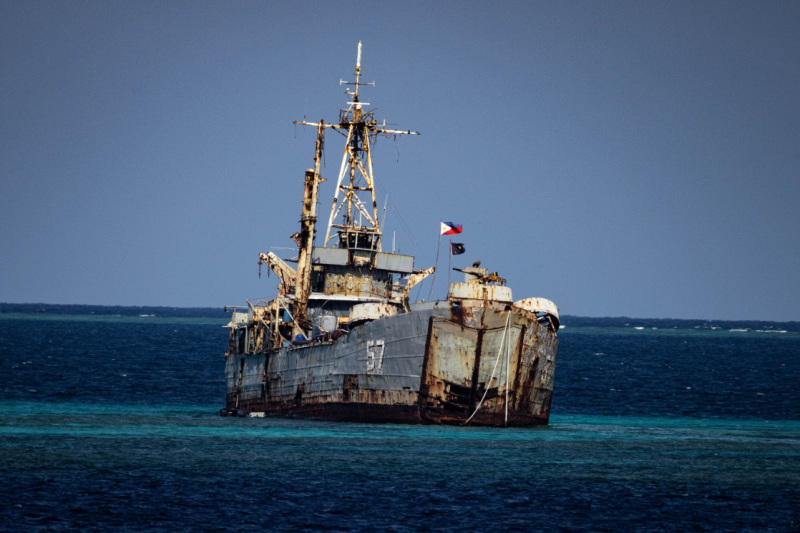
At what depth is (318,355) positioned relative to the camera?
42344 millimetres

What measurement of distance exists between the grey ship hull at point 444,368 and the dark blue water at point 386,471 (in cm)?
103

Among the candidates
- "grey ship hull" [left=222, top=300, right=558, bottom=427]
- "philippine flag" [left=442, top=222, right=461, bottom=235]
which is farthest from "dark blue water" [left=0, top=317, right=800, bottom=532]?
"philippine flag" [left=442, top=222, right=461, bottom=235]

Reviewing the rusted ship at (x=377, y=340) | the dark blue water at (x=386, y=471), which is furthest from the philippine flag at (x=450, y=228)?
the dark blue water at (x=386, y=471)

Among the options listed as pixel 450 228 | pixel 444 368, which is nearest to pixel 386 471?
pixel 444 368

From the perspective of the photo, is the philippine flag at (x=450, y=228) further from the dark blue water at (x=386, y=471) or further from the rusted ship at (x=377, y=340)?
the dark blue water at (x=386, y=471)

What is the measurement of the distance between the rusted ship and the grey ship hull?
1.6 inches

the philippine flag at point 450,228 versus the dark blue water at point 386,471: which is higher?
the philippine flag at point 450,228

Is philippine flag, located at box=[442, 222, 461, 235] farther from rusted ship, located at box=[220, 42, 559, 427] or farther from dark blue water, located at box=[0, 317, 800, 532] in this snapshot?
dark blue water, located at box=[0, 317, 800, 532]

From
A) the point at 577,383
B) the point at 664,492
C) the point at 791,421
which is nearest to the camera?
the point at 664,492

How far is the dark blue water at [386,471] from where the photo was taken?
81.0ft

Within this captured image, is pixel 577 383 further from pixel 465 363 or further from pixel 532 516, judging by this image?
pixel 532 516

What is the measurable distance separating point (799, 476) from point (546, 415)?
42.0 ft

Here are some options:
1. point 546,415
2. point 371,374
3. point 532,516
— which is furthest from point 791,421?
point 532,516

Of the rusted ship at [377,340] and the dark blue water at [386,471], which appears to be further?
the rusted ship at [377,340]
